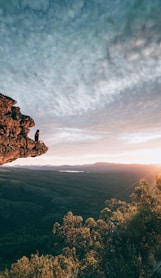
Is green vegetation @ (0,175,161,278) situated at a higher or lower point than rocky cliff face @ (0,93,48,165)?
lower

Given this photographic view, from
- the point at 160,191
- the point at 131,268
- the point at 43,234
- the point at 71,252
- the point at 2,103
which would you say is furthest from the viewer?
the point at 43,234

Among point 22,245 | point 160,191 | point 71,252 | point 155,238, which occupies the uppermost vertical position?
point 160,191

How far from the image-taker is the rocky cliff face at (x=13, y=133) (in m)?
24.7

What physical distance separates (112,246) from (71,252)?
81.1ft

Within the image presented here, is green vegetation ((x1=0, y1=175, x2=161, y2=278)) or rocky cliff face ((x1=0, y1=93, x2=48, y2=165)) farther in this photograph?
green vegetation ((x1=0, y1=175, x2=161, y2=278))

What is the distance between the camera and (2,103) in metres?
23.8

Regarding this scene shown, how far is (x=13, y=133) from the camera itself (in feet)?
88.6

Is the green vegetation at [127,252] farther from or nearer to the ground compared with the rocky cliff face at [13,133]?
nearer to the ground

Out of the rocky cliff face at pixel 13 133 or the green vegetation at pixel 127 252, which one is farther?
the green vegetation at pixel 127 252

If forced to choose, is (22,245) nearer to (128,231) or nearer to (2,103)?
(128,231)

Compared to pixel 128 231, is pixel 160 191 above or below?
above

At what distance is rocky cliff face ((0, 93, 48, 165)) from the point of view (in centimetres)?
2468

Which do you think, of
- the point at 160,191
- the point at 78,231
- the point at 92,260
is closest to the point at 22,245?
the point at 78,231

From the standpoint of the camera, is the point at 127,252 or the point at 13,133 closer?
the point at 13,133
